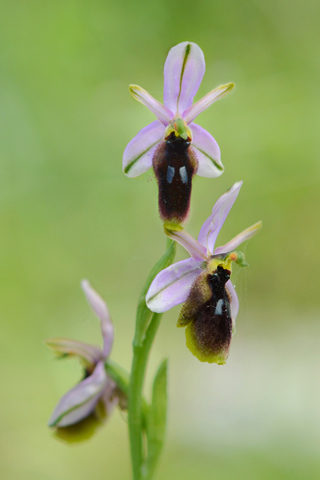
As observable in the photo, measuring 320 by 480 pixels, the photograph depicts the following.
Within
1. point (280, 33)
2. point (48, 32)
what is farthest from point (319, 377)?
point (48, 32)

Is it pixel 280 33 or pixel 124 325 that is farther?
pixel 280 33

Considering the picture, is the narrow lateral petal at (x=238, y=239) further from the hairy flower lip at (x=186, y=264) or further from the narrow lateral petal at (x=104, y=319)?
the narrow lateral petal at (x=104, y=319)

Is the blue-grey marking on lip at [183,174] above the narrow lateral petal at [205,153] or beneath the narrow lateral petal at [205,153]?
beneath

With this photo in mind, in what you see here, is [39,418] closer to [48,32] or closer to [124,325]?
[124,325]

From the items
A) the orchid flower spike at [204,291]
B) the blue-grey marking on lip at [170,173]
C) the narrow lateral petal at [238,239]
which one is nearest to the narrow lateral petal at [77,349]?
the orchid flower spike at [204,291]

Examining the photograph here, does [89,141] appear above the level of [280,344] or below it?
above

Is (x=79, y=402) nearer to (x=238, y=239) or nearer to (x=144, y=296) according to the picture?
(x=144, y=296)
